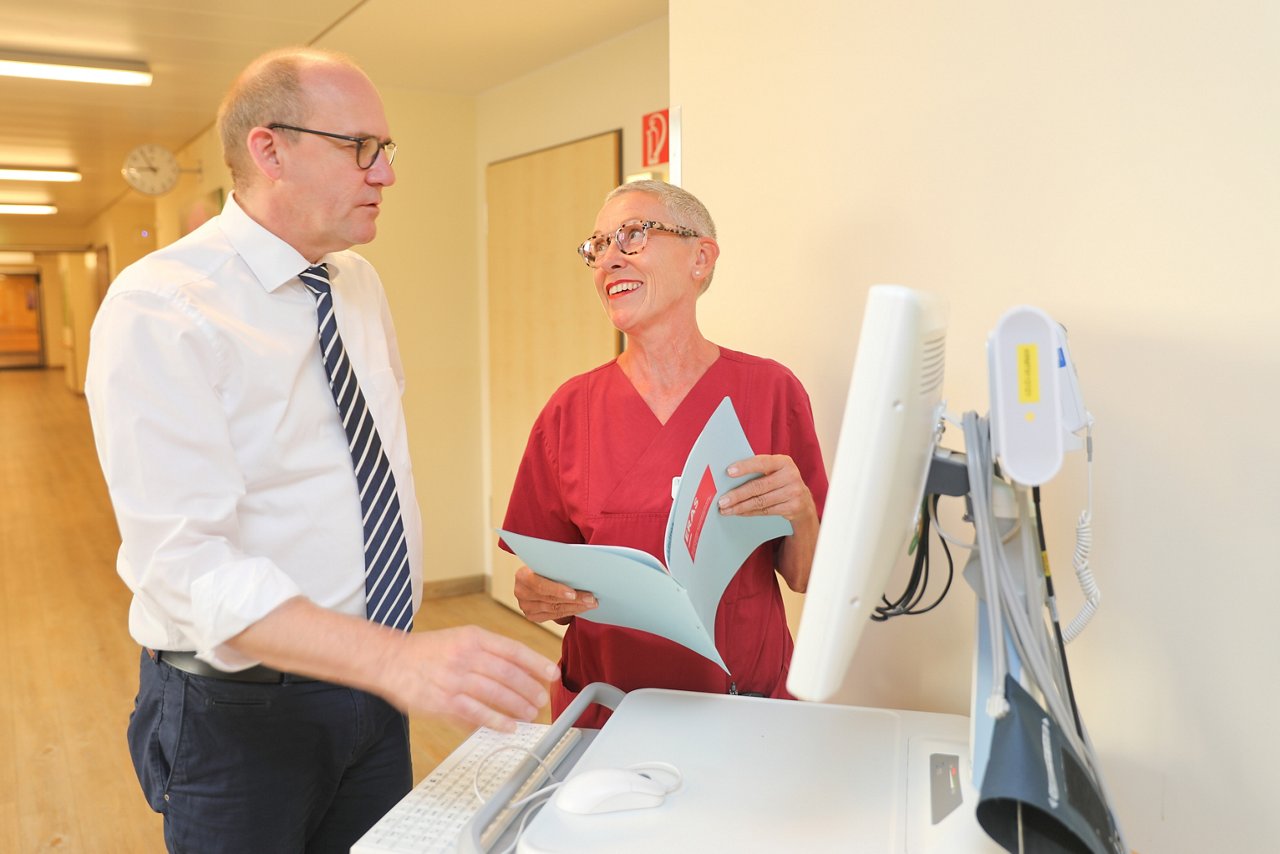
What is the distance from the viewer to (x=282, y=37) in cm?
432

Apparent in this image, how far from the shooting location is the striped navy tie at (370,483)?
150 cm

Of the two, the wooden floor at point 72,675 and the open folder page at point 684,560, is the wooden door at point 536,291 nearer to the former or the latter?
the wooden floor at point 72,675

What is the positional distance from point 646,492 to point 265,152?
0.81m

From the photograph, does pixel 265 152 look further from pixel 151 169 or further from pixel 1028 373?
pixel 151 169

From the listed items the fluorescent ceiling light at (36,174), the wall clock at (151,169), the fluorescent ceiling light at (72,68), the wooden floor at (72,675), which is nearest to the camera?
the wooden floor at (72,675)

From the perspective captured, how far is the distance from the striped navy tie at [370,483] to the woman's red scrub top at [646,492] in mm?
218

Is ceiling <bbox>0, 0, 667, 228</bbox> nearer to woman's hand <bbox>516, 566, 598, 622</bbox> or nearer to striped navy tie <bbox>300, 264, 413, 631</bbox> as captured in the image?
striped navy tie <bbox>300, 264, 413, 631</bbox>

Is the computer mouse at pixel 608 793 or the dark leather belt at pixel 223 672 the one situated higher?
the computer mouse at pixel 608 793

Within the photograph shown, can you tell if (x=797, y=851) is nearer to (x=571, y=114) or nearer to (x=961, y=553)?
(x=961, y=553)

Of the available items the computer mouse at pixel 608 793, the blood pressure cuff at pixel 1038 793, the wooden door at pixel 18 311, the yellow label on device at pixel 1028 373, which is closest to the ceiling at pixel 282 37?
the yellow label on device at pixel 1028 373

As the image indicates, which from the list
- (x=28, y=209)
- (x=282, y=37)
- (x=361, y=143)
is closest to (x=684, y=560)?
(x=361, y=143)

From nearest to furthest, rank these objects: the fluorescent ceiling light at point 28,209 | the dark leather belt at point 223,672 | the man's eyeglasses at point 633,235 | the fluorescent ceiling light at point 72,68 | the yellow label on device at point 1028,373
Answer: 1. the yellow label on device at point 1028,373
2. the dark leather belt at point 223,672
3. the man's eyeglasses at point 633,235
4. the fluorescent ceiling light at point 72,68
5. the fluorescent ceiling light at point 28,209

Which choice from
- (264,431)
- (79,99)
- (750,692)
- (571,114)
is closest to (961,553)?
(750,692)

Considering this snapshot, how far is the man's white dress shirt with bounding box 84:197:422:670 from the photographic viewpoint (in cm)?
121
